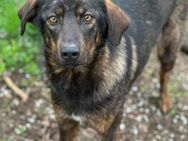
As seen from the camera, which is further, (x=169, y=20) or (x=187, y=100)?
(x=187, y=100)

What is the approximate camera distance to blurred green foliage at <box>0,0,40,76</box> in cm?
A: 563

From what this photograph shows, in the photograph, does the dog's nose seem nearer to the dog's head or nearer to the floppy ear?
the dog's head

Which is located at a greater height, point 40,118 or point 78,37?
point 78,37

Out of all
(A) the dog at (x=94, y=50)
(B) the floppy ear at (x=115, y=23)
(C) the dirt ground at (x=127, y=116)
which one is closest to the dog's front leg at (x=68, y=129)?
(A) the dog at (x=94, y=50)

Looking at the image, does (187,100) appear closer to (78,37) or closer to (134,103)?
(134,103)

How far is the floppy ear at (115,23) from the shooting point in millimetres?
3824

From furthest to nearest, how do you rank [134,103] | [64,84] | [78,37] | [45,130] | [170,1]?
[134,103] < [45,130] < [170,1] < [64,84] < [78,37]

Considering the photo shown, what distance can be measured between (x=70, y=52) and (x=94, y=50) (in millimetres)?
391

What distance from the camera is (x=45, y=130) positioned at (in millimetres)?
5195

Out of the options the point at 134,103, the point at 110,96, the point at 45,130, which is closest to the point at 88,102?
the point at 110,96

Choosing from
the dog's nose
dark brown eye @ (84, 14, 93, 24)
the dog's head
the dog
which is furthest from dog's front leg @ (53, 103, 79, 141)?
dark brown eye @ (84, 14, 93, 24)

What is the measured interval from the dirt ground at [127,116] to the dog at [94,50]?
0.70 meters

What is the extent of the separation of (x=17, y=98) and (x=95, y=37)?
193 centimetres

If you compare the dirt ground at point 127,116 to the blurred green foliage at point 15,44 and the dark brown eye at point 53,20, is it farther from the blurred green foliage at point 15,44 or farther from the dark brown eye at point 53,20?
the dark brown eye at point 53,20
